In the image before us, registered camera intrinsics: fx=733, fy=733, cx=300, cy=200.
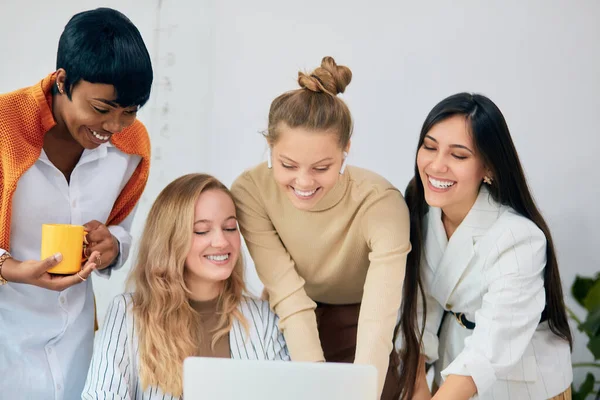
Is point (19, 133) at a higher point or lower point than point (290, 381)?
higher

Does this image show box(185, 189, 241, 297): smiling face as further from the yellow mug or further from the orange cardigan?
the orange cardigan

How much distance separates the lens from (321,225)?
1958 millimetres

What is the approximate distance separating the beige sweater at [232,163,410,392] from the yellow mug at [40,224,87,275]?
18.3 inches

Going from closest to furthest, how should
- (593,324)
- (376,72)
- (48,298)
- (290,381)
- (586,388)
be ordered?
(290,381)
(48,298)
(593,324)
(586,388)
(376,72)

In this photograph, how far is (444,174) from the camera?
188cm

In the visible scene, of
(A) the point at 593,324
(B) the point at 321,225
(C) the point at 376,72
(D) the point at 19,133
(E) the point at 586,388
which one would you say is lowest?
(E) the point at 586,388

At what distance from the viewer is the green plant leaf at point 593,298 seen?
250 cm

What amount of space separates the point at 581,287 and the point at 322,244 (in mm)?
1165

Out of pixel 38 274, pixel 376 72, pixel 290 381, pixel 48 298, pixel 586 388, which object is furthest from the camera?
pixel 376 72

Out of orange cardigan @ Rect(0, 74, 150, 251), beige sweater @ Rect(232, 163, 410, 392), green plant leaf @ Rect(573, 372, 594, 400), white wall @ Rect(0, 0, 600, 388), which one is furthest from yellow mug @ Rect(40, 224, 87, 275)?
green plant leaf @ Rect(573, 372, 594, 400)

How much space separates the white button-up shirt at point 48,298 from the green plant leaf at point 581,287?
1610 mm

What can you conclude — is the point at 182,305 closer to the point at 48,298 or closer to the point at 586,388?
the point at 48,298

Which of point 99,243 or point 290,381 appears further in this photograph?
point 99,243

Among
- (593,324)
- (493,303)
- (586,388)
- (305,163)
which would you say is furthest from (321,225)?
(586,388)
